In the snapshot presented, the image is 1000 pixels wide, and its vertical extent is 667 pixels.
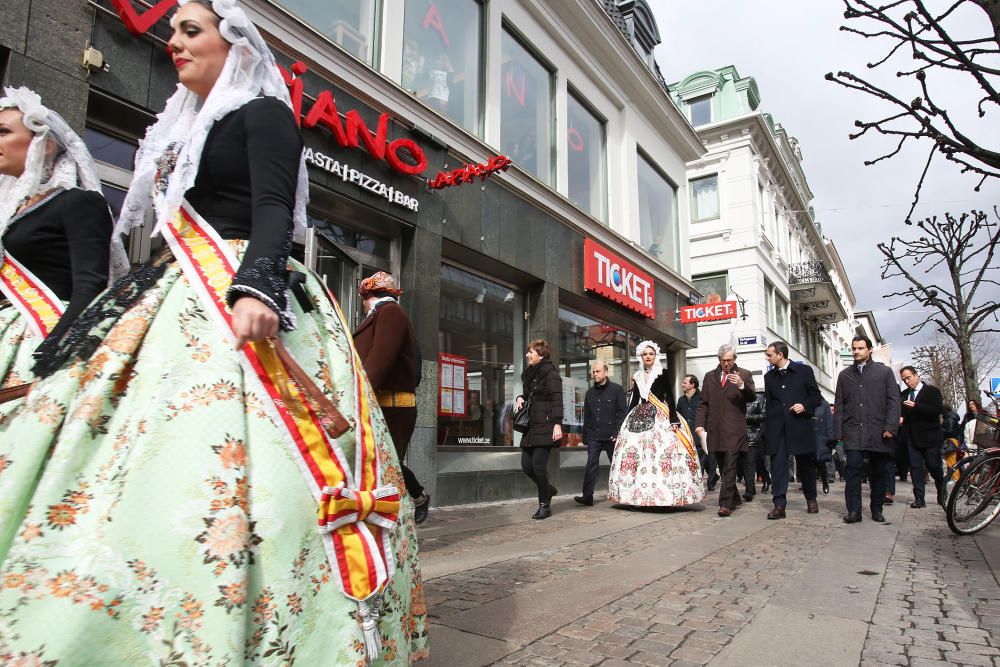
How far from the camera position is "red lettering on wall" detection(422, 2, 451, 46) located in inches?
376

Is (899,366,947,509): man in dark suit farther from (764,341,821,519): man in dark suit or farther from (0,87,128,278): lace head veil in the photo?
(0,87,128,278): lace head veil

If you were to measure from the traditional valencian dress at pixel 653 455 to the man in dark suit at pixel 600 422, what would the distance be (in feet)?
1.10

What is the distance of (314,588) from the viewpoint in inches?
53.2

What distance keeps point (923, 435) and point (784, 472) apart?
10.8ft

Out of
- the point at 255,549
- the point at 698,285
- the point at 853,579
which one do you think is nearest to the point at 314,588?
the point at 255,549

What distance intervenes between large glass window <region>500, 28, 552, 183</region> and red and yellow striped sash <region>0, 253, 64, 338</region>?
935 cm

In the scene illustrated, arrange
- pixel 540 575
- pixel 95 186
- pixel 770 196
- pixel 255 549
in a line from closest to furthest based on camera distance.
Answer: pixel 255 549
pixel 95 186
pixel 540 575
pixel 770 196

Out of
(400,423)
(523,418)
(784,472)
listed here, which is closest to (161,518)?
(400,423)

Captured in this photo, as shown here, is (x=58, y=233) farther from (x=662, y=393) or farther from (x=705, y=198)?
(x=705, y=198)

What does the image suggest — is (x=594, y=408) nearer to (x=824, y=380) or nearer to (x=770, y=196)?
(x=770, y=196)

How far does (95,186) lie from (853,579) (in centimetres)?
458

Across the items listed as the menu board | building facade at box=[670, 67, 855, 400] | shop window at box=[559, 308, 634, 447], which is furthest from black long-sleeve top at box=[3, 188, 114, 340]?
building facade at box=[670, 67, 855, 400]

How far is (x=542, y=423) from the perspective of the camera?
6.93 metres

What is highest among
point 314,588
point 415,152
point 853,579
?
point 415,152
